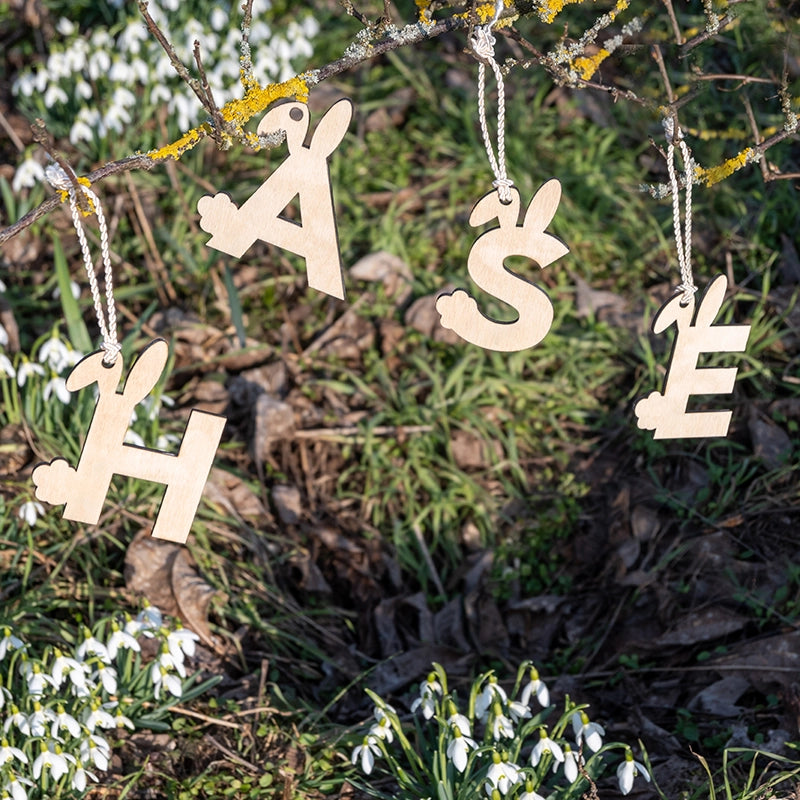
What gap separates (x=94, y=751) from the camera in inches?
83.6

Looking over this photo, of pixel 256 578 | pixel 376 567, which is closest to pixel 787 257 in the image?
pixel 376 567

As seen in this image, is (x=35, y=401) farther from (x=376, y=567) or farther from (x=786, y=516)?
(x=786, y=516)

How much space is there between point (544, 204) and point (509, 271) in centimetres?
14

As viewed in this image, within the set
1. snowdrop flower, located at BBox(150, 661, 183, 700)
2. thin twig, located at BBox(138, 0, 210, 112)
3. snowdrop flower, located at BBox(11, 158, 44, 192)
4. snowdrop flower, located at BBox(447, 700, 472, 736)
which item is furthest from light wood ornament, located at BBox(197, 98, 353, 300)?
snowdrop flower, located at BBox(11, 158, 44, 192)

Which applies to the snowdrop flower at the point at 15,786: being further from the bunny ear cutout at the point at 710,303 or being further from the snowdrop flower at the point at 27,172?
the snowdrop flower at the point at 27,172

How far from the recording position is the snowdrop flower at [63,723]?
2.07 m

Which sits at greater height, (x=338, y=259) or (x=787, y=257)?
(x=338, y=259)

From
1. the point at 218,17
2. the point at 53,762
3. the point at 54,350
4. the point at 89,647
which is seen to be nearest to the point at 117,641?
the point at 89,647

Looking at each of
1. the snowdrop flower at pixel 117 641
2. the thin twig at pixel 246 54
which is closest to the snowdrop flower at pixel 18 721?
the snowdrop flower at pixel 117 641

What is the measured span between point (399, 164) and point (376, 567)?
177cm

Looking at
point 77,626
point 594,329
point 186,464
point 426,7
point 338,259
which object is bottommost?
point 594,329

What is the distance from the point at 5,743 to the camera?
2.01 metres

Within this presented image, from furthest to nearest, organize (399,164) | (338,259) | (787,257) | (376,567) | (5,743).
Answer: (399,164) < (787,257) < (376,567) < (5,743) < (338,259)

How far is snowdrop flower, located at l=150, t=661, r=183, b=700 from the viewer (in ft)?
7.41
